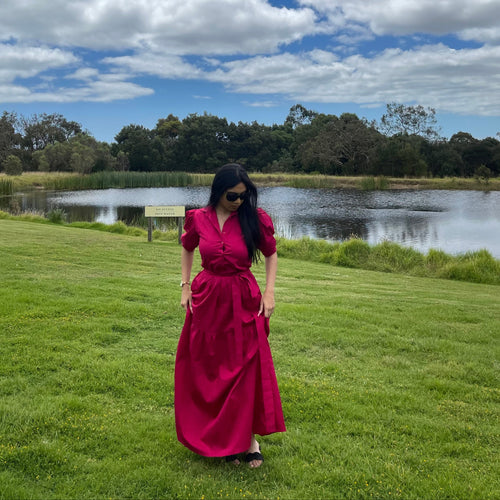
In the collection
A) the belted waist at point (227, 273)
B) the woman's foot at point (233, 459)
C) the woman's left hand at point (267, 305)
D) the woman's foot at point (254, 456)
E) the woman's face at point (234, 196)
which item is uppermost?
the woman's face at point (234, 196)

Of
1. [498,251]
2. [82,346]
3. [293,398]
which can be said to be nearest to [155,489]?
[293,398]

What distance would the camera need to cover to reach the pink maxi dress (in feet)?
9.99

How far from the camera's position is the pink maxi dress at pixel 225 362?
3.04m

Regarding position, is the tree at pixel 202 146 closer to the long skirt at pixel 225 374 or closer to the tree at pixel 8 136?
the tree at pixel 8 136

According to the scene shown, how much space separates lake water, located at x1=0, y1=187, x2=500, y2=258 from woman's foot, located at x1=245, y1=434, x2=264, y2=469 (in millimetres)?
17178

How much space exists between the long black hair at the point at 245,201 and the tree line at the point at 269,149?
197 ft

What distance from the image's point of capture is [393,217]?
97.6 feet

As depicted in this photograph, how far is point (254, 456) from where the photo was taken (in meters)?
3.17

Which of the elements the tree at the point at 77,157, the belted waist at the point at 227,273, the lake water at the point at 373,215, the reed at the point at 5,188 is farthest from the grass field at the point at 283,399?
the tree at the point at 77,157

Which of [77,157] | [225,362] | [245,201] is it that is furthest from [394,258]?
[77,157]

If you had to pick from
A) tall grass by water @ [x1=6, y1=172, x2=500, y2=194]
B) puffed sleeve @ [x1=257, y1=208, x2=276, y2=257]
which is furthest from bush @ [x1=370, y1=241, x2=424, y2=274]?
tall grass by water @ [x1=6, y1=172, x2=500, y2=194]

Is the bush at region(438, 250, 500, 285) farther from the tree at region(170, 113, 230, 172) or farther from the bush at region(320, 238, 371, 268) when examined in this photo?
the tree at region(170, 113, 230, 172)

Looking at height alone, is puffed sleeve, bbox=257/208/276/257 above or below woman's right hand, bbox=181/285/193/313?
above

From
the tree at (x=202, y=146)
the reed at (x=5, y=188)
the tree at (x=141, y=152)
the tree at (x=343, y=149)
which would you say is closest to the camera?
the reed at (x=5, y=188)
